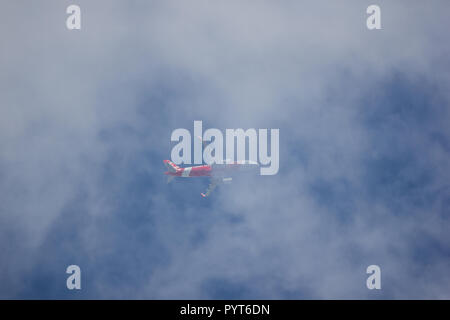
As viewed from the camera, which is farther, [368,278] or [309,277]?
[309,277]

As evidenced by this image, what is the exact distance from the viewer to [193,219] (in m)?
87.6

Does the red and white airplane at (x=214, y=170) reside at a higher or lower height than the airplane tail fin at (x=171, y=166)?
lower

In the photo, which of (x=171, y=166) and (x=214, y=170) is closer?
(x=214, y=170)

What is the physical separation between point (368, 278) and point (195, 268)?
2765 centimetres

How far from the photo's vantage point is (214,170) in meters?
72.4

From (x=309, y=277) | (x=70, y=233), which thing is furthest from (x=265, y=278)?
(x=70, y=233)

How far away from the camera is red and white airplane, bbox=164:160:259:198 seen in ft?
231

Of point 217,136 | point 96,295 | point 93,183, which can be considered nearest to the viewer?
point 217,136

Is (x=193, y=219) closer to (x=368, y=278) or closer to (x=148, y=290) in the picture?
(x=148, y=290)

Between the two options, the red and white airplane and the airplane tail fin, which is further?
the airplane tail fin

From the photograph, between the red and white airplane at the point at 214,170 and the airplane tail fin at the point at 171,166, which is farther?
the airplane tail fin at the point at 171,166

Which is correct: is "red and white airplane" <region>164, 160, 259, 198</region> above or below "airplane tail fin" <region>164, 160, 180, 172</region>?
below

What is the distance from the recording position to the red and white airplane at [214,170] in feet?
231

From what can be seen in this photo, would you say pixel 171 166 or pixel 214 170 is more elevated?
pixel 171 166
